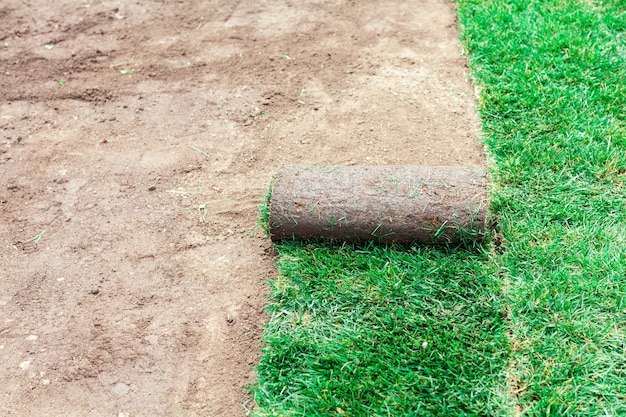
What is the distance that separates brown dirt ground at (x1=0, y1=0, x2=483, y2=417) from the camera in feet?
9.56

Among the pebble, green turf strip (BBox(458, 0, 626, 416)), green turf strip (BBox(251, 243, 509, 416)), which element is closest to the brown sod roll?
green turf strip (BBox(251, 243, 509, 416))

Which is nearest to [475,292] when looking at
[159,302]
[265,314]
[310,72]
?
[265,314]

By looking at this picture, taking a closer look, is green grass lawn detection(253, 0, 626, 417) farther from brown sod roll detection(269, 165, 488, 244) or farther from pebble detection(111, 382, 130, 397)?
pebble detection(111, 382, 130, 397)

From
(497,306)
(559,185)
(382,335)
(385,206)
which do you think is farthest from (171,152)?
(559,185)

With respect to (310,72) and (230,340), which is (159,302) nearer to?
(230,340)

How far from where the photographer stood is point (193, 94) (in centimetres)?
447

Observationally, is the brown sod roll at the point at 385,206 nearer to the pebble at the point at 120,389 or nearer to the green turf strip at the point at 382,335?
the green turf strip at the point at 382,335

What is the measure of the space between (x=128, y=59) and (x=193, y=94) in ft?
2.57

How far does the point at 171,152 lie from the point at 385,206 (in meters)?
1.66

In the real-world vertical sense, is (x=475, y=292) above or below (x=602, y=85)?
below

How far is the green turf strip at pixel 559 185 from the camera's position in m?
2.64

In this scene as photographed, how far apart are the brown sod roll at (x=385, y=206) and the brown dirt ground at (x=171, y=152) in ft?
1.25

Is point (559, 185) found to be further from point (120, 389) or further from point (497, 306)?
point (120, 389)

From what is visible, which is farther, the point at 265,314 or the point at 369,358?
the point at 265,314
